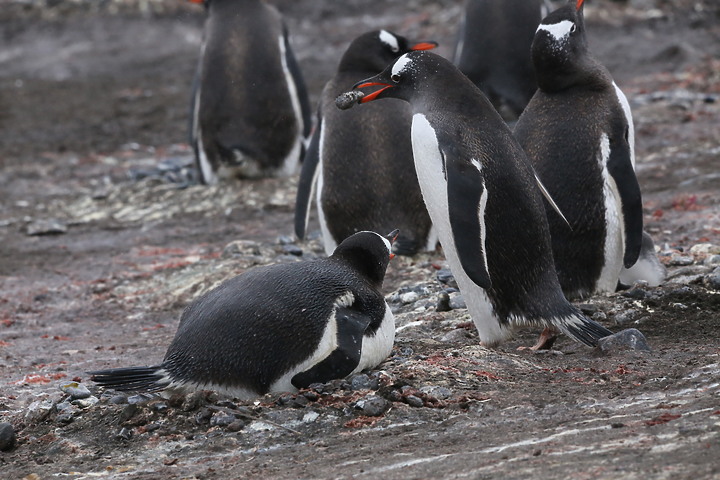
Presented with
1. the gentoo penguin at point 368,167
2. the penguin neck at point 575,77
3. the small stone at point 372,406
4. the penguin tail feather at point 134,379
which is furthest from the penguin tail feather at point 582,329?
the gentoo penguin at point 368,167

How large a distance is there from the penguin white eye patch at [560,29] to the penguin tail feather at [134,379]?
9.31ft

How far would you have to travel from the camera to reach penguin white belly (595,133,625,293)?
19.1 feet

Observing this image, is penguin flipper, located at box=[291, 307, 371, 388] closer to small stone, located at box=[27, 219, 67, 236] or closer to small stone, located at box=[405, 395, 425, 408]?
small stone, located at box=[405, 395, 425, 408]

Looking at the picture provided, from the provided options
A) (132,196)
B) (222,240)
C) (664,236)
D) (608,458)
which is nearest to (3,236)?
(132,196)

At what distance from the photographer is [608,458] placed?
3.44 metres

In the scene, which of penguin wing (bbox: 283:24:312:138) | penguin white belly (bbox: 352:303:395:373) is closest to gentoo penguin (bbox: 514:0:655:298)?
penguin white belly (bbox: 352:303:395:373)

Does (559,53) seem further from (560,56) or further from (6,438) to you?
(6,438)

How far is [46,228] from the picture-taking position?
10.0 m

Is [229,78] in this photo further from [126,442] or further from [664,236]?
[126,442]

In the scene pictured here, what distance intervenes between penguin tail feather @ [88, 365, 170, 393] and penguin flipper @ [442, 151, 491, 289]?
1434mm

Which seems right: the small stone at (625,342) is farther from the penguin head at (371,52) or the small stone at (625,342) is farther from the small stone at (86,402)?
the penguin head at (371,52)

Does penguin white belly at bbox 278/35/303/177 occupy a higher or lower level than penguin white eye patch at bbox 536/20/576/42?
lower

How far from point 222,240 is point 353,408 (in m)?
4.81

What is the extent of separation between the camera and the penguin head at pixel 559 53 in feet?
19.7
